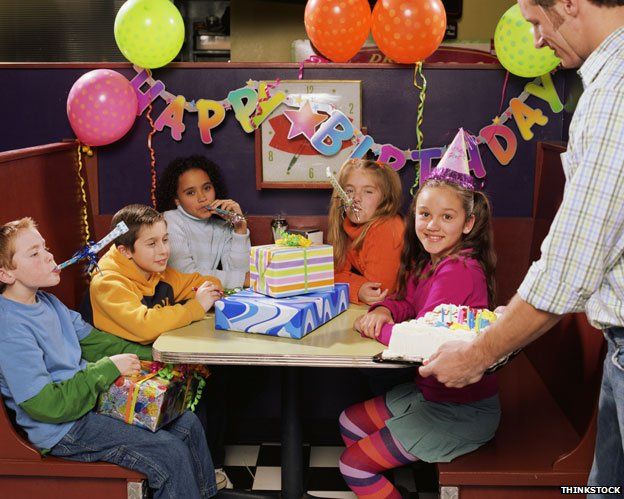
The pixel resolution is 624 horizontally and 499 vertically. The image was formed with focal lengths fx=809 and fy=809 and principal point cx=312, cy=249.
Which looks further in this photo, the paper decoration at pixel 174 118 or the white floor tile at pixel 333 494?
the paper decoration at pixel 174 118

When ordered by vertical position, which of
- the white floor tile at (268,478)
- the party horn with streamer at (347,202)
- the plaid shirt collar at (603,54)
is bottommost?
the white floor tile at (268,478)

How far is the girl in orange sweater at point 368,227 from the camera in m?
3.04

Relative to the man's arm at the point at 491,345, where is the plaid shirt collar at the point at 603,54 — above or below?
above

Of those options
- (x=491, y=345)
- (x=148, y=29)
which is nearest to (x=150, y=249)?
(x=148, y=29)

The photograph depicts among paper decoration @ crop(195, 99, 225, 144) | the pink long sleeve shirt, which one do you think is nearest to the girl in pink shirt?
the pink long sleeve shirt

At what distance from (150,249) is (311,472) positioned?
46.6 inches

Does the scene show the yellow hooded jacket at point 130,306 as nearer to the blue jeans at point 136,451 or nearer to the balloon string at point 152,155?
the blue jeans at point 136,451

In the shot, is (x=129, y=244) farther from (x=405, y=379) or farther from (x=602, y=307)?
(x=602, y=307)

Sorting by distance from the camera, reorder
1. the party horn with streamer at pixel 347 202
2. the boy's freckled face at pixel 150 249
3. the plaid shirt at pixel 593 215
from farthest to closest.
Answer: the party horn with streamer at pixel 347 202 < the boy's freckled face at pixel 150 249 < the plaid shirt at pixel 593 215

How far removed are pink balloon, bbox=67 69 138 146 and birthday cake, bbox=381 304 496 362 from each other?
165 cm

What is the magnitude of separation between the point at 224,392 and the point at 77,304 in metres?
0.72

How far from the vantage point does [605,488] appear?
6.11 feet

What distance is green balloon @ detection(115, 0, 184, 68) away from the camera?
125 inches

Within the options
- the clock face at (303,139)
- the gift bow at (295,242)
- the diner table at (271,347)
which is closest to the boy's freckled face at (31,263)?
the diner table at (271,347)
